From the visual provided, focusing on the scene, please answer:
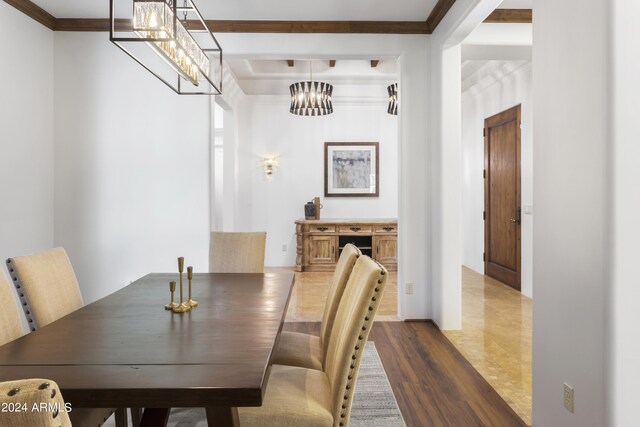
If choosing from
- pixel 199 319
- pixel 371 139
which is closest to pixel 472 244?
pixel 371 139

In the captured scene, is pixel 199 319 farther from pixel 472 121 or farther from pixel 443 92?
pixel 472 121

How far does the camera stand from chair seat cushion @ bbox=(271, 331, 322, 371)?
1.95m

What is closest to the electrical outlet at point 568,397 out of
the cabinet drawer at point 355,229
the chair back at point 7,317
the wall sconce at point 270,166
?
the chair back at point 7,317

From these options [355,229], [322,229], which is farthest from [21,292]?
[355,229]

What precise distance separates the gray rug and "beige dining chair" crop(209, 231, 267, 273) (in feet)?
3.28

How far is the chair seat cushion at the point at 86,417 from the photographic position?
1.47m

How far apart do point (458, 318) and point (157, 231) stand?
9.84 ft

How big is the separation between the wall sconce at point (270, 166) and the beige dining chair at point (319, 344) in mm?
5014

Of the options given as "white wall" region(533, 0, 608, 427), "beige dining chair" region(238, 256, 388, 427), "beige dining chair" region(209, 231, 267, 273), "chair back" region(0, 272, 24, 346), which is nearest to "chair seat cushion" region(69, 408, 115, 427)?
"chair back" region(0, 272, 24, 346)

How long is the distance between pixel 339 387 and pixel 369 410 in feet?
3.39

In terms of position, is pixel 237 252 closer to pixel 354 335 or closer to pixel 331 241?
pixel 354 335

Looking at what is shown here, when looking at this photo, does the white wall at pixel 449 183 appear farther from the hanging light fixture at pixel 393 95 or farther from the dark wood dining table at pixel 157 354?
the dark wood dining table at pixel 157 354

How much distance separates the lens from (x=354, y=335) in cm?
140

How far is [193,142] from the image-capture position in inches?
159
